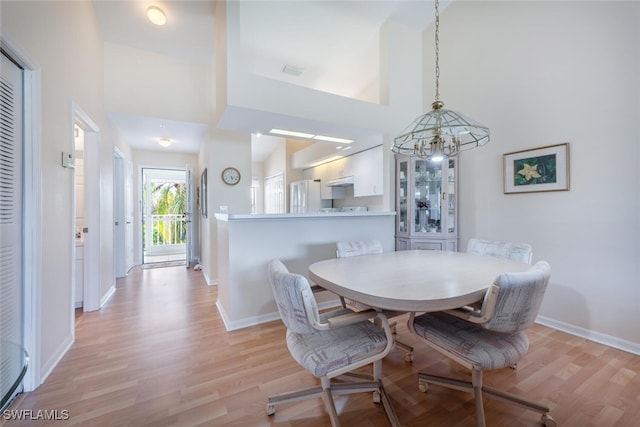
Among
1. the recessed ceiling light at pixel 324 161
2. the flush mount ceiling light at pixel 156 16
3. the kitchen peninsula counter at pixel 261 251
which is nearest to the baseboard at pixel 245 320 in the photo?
the kitchen peninsula counter at pixel 261 251

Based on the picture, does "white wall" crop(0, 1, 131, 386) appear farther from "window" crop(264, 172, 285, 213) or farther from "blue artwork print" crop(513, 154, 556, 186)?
"window" crop(264, 172, 285, 213)

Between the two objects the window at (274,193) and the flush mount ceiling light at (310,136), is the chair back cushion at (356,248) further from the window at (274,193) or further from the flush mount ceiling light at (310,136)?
the window at (274,193)

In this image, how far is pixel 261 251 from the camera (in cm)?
261

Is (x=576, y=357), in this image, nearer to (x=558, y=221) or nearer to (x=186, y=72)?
(x=558, y=221)

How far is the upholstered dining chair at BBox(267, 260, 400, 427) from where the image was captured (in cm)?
123

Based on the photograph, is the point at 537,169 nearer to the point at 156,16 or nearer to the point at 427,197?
the point at 427,197

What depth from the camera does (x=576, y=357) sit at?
6.52ft

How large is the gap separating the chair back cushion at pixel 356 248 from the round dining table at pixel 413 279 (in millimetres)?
189

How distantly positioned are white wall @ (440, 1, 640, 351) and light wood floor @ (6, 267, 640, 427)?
1.56 ft

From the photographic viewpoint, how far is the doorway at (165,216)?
6.33 m

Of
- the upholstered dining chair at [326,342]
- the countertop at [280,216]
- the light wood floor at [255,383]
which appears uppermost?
the countertop at [280,216]

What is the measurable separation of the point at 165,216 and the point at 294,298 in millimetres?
6545

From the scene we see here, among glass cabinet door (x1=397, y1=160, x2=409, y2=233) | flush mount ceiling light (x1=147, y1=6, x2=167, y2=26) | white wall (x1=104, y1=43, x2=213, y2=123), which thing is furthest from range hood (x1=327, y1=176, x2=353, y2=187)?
flush mount ceiling light (x1=147, y1=6, x2=167, y2=26)

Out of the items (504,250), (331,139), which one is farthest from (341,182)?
(504,250)
